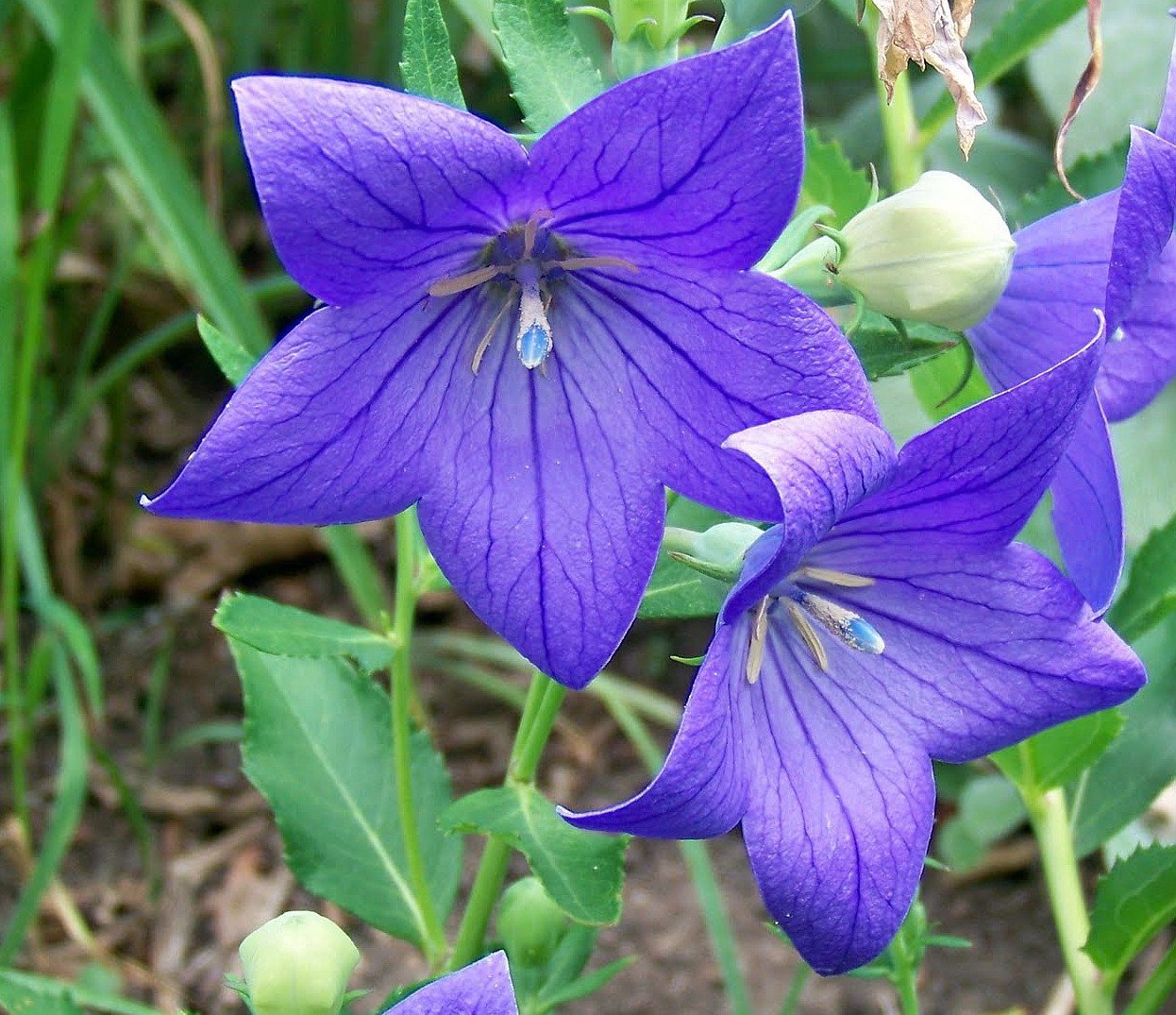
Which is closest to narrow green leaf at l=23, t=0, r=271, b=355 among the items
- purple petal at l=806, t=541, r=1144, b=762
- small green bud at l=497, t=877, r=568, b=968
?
small green bud at l=497, t=877, r=568, b=968

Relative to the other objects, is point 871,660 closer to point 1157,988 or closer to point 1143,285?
point 1143,285

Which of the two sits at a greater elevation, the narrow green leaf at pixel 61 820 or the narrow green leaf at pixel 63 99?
the narrow green leaf at pixel 63 99

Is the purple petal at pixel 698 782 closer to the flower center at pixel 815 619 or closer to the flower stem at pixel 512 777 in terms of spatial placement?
the flower center at pixel 815 619

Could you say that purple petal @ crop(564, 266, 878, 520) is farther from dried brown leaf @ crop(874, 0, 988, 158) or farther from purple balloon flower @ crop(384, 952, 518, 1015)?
purple balloon flower @ crop(384, 952, 518, 1015)

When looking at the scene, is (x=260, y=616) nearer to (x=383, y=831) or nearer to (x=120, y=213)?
(x=383, y=831)

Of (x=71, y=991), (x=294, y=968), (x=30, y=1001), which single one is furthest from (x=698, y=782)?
(x=71, y=991)

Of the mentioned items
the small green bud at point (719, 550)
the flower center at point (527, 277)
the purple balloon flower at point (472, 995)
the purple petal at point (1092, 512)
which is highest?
the flower center at point (527, 277)

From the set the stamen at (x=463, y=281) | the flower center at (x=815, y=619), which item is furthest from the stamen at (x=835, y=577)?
the stamen at (x=463, y=281)
